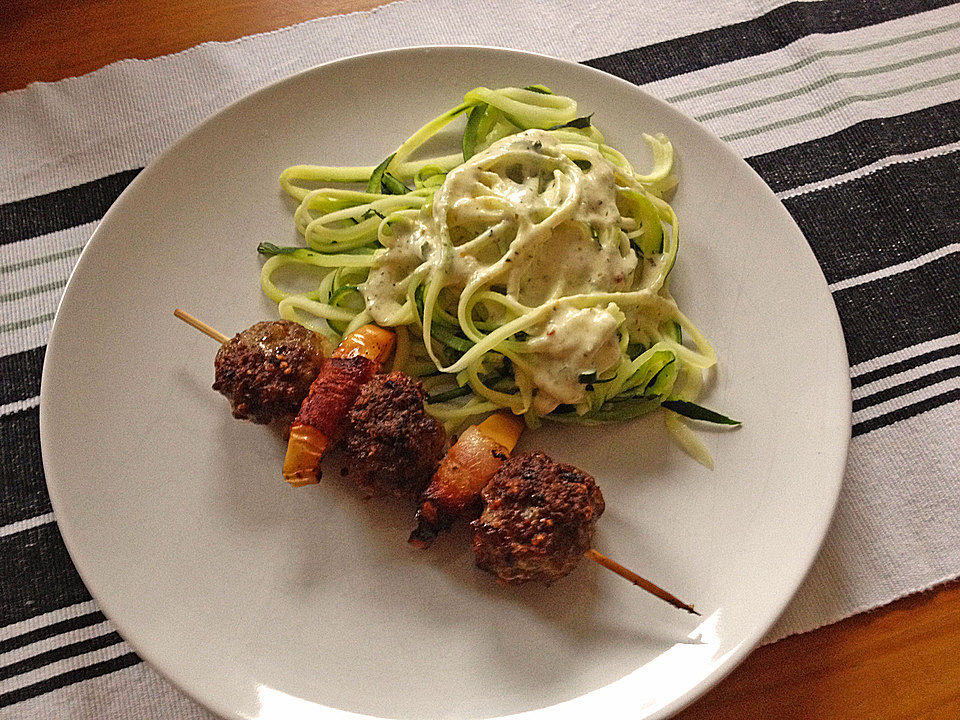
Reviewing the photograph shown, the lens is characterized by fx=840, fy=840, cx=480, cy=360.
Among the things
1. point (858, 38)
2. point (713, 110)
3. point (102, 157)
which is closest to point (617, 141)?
point (713, 110)

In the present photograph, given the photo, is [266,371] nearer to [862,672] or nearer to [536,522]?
[536,522]

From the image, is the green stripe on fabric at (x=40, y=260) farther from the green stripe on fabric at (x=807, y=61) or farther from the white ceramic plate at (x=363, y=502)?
the green stripe on fabric at (x=807, y=61)

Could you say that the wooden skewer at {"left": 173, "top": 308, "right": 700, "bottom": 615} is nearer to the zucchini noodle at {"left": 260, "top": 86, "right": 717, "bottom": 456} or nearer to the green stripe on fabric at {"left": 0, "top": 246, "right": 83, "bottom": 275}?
the zucchini noodle at {"left": 260, "top": 86, "right": 717, "bottom": 456}

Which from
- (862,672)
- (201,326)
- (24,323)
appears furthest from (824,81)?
(24,323)

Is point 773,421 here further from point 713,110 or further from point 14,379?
point 14,379

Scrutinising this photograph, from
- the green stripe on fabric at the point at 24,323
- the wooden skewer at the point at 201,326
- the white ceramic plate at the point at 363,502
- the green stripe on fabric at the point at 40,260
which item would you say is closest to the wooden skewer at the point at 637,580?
the white ceramic plate at the point at 363,502
